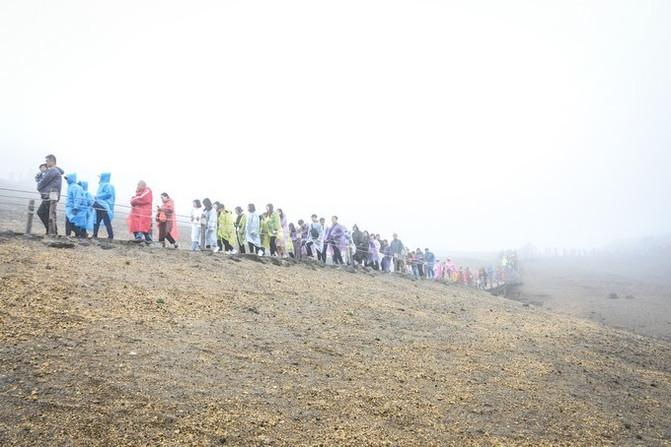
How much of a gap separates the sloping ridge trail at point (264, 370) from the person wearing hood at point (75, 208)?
6.25 ft

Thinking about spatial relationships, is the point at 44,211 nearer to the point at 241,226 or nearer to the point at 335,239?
the point at 241,226

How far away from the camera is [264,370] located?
6383 millimetres

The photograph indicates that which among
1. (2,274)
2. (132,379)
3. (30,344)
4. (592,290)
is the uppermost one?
(2,274)

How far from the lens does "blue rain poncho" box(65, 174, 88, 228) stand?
1177 centimetres

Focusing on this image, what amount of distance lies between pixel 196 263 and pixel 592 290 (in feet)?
110

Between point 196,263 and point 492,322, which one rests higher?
point 196,263

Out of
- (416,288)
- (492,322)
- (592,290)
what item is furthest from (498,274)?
(492,322)

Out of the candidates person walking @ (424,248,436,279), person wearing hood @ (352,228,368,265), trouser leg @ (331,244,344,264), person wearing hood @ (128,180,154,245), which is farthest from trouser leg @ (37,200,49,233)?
person walking @ (424,248,436,279)

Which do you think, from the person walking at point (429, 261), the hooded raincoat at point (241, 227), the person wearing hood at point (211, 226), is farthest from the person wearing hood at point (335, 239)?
the person walking at point (429, 261)

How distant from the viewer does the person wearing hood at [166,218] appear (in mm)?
13625

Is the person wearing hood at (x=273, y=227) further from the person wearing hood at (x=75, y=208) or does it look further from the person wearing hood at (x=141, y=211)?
the person wearing hood at (x=75, y=208)

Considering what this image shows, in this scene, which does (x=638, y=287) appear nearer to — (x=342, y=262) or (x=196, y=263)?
(x=342, y=262)

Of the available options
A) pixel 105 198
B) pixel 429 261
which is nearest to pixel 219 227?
pixel 105 198

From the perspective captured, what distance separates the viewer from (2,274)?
771 centimetres
